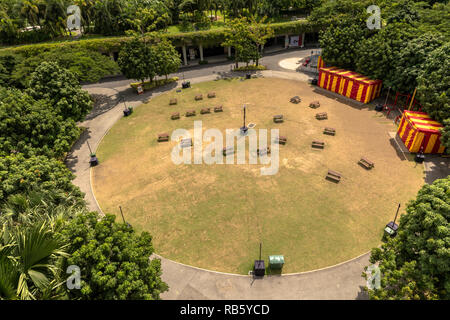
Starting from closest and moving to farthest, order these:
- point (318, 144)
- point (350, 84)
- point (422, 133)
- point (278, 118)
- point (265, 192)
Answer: point (265, 192)
point (422, 133)
point (318, 144)
point (278, 118)
point (350, 84)

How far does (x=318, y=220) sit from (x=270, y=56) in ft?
164

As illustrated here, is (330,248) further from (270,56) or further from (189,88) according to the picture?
(270,56)

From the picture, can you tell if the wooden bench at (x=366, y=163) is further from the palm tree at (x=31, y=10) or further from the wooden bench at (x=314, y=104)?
the palm tree at (x=31, y=10)

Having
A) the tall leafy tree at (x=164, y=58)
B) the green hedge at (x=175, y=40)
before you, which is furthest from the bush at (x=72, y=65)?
the tall leafy tree at (x=164, y=58)

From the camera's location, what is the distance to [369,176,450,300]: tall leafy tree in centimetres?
1534

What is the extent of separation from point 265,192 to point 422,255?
14.9 m

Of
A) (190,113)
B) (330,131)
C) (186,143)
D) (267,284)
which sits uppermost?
(190,113)

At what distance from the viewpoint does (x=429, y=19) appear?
139ft

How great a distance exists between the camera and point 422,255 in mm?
15977

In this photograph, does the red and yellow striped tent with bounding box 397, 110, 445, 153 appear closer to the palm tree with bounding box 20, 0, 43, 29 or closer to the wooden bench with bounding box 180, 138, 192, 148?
the wooden bench with bounding box 180, 138, 192, 148

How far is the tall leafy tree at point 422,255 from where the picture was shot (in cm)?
1534

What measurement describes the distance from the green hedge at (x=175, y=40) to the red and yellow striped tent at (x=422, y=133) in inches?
1581

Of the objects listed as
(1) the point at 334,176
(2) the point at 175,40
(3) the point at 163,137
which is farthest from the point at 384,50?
(2) the point at 175,40

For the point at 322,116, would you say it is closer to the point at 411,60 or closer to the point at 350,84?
the point at 350,84
